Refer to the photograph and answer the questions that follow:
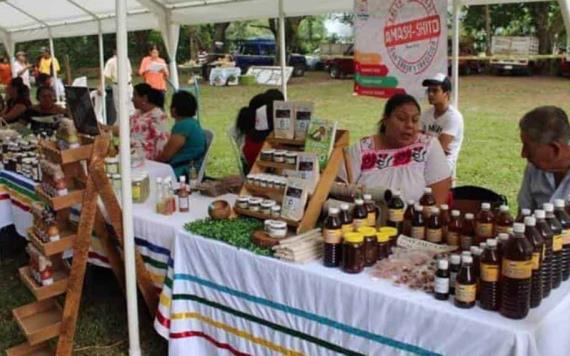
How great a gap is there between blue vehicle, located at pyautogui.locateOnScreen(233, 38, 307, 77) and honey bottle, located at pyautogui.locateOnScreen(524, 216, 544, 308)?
18.5 meters

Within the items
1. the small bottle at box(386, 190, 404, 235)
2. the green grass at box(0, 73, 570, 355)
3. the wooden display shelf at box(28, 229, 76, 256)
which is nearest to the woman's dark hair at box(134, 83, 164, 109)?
the green grass at box(0, 73, 570, 355)

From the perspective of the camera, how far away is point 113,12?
7.10m

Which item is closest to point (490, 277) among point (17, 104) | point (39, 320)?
point (39, 320)

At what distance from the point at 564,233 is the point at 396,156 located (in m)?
1.00

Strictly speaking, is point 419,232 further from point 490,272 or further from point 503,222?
point 490,272

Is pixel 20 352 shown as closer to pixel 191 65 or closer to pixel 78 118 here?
pixel 78 118

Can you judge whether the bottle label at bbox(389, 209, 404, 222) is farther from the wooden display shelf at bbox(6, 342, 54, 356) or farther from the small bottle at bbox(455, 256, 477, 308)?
the wooden display shelf at bbox(6, 342, 54, 356)

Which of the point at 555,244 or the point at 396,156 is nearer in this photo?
the point at 555,244

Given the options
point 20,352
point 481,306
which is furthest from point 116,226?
point 481,306

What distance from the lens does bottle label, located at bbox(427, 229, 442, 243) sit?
6.29 ft

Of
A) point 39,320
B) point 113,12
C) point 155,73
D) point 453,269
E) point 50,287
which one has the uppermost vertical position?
point 113,12

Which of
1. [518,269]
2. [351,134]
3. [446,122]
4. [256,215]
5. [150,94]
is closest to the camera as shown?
[518,269]

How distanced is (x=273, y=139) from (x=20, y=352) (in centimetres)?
147

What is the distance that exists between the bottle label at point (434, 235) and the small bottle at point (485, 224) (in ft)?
0.44
